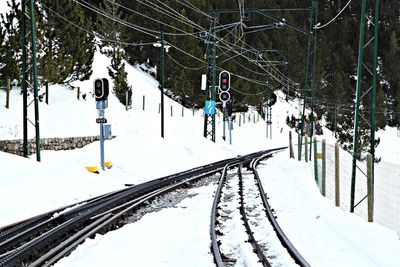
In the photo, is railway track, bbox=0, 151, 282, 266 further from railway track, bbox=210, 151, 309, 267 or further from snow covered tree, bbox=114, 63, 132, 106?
snow covered tree, bbox=114, 63, 132, 106

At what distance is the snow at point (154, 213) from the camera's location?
8.52 m

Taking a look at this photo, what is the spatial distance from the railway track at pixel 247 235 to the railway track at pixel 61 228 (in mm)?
2343

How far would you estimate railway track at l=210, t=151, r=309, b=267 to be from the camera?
799cm

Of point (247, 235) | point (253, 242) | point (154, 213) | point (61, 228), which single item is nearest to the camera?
point (253, 242)

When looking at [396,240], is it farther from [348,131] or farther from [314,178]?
[348,131]

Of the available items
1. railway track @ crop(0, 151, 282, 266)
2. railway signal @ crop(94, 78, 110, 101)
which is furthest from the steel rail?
railway signal @ crop(94, 78, 110, 101)

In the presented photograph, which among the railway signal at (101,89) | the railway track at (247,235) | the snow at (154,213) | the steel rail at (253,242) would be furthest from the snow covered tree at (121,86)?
the steel rail at (253,242)

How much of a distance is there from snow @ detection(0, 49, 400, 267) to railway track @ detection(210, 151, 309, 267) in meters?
0.29

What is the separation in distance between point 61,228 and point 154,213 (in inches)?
117

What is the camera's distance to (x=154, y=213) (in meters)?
12.6

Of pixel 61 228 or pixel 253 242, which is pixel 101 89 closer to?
pixel 61 228

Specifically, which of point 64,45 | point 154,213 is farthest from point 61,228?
point 64,45

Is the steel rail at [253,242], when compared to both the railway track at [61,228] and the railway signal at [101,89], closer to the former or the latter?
the railway track at [61,228]

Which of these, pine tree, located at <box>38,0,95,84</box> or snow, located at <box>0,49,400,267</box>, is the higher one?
pine tree, located at <box>38,0,95,84</box>
